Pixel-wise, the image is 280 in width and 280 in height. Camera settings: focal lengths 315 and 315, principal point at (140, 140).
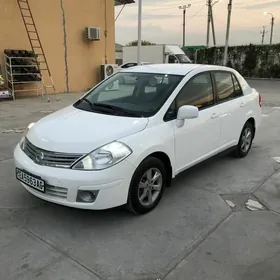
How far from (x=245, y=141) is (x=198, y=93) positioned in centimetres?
165

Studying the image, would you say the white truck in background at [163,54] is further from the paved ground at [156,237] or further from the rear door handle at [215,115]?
the paved ground at [156,237]

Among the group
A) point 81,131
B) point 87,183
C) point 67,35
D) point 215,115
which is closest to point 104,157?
point 87,183

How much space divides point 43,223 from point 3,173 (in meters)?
1.60

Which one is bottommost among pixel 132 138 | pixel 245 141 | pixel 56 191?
pixel 245 141

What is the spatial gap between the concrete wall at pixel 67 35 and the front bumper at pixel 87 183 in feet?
32.3

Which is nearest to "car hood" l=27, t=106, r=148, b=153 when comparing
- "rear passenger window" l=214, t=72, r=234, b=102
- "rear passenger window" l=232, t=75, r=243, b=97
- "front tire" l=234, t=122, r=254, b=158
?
"rear passenger window" l=214, t=72, r=234, b=102

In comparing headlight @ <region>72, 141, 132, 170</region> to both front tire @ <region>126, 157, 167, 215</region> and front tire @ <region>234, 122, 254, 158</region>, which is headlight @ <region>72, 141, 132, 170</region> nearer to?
front tire @ <region>126, 157, 167, 215</region>

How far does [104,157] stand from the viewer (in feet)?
9.32

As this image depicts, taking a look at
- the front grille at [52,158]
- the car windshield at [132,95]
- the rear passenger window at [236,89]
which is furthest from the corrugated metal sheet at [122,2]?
the front grille at [52,158]

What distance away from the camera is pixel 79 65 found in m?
14.0

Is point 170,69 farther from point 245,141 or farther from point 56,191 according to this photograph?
point 56,191

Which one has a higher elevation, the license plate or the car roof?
the car roof

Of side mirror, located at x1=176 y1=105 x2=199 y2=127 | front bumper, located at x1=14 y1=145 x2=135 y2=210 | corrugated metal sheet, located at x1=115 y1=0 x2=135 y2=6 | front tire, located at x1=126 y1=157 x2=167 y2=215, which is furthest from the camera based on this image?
corrugated metal sheet, located at x1=115 y1=0 x2=135 y2=6

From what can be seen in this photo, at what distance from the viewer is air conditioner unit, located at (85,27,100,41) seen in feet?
45.1
